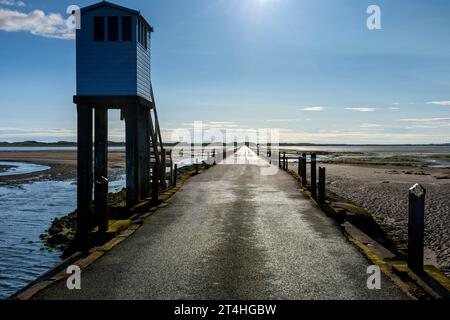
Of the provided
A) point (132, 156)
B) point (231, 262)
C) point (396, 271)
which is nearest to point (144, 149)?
point (132, 156)

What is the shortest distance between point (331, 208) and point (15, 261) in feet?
28.0

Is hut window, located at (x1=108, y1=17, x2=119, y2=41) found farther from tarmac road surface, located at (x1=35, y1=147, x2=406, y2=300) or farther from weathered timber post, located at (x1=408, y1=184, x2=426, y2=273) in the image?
weathered timber post, located at (x1=408, y1=184, x2=426, y2=273)

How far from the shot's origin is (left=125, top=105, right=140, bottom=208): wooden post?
14.1 m

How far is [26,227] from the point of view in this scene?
14.8 m

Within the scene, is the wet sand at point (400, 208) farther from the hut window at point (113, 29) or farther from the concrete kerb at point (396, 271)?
the hut window at point (113, 29)

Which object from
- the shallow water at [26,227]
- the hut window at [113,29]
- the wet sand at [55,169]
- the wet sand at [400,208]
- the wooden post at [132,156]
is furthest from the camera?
the wet sand at [55,169]

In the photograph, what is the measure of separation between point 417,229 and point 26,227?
12592 mm

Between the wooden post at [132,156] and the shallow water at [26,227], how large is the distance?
9.89ft

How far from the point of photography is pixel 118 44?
571 inches

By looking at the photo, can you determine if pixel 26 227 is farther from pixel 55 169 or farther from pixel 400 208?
pixel 55 169

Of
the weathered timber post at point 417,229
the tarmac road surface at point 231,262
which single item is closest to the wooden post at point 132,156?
the tarmac road surface at point 231,262

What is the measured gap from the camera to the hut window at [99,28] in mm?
14505
